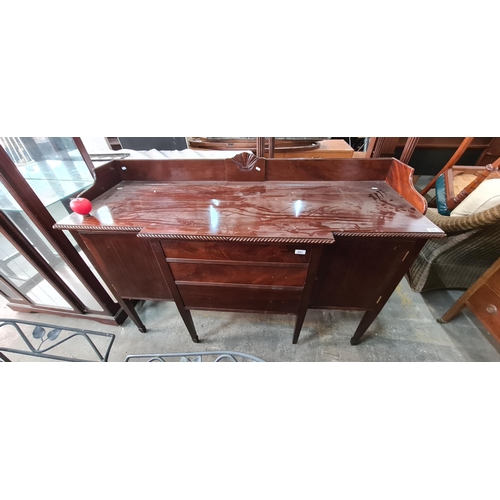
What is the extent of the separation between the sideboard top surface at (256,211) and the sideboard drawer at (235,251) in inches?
2.5

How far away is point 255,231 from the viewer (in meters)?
0.82

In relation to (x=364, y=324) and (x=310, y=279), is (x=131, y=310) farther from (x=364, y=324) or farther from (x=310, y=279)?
(x=364, y=324)

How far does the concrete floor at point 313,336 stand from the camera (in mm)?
1391

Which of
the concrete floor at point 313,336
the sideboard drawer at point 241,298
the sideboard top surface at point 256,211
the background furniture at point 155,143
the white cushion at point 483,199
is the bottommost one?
the concrete floor at point 313,336

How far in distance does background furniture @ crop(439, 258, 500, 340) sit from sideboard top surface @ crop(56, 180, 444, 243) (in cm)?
80

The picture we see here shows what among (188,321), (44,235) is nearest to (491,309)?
(188,321)

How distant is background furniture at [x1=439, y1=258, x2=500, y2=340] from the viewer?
3.89ft

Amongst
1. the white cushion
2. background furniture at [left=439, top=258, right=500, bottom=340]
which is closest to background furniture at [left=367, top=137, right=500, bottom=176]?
the white cushion

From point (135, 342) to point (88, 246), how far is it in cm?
86

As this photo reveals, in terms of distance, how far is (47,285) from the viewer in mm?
1521

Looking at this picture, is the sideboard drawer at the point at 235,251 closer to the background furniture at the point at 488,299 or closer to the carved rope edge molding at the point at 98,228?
the carved rope edge molding at the point at 98,228

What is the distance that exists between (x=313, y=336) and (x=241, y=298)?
75 cm

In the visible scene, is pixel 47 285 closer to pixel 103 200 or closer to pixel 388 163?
pixel 103 200

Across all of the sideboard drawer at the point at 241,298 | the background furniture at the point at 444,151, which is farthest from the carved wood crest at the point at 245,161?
the background furniture at the point at 444,151
